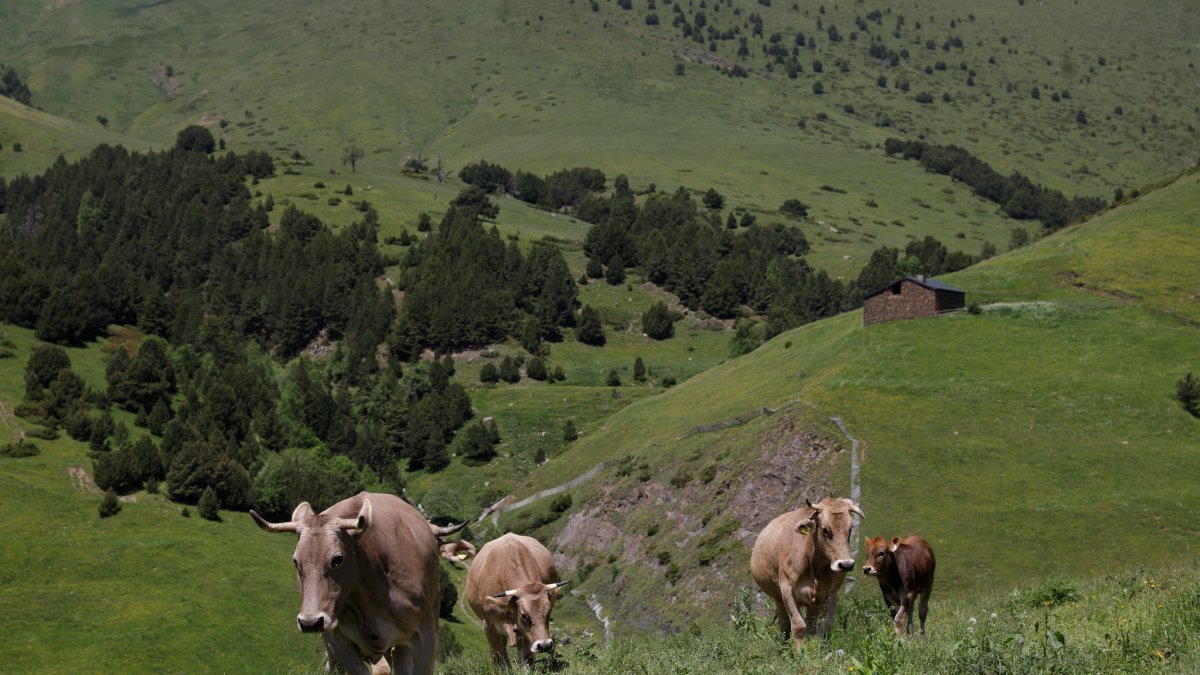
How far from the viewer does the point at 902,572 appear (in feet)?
81.2

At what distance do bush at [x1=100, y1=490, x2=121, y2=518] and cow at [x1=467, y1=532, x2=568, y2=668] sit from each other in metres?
70.4

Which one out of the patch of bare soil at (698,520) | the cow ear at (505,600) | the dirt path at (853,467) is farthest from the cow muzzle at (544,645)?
the patch of bare soil at (698,520)

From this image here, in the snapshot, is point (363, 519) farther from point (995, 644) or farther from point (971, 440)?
point (971, 440)

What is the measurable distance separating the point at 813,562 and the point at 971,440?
194ft

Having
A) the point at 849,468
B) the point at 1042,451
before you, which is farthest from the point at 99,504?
the point at 1042,451

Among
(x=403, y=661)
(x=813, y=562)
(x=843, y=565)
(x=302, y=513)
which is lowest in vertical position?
(x=813, y=562)

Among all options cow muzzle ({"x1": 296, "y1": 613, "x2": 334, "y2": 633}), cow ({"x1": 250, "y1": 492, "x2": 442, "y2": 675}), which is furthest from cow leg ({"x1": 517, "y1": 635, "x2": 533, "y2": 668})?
cow muzzle ({"x1": 296, "y1": 613, "x2": 334, "y2": 633})

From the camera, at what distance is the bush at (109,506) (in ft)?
273

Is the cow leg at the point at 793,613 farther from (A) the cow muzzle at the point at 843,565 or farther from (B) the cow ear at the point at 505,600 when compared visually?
(B) the cow ear at the point at 505,600

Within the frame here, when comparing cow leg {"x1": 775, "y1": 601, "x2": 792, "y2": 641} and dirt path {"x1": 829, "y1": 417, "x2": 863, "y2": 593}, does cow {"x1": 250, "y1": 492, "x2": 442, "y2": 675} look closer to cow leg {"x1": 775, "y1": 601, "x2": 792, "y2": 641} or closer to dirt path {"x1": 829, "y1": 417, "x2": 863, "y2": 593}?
cow leg {"x1": 775, "y1": 601, "x2": 792, "y2": 641}

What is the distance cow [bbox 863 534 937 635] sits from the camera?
24719 millimetres

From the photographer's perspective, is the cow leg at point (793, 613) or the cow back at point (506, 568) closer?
the cow leg at point (793, 613)

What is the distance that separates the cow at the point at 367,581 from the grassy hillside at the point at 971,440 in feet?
159

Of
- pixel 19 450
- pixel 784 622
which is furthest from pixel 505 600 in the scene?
pixel 19 450
